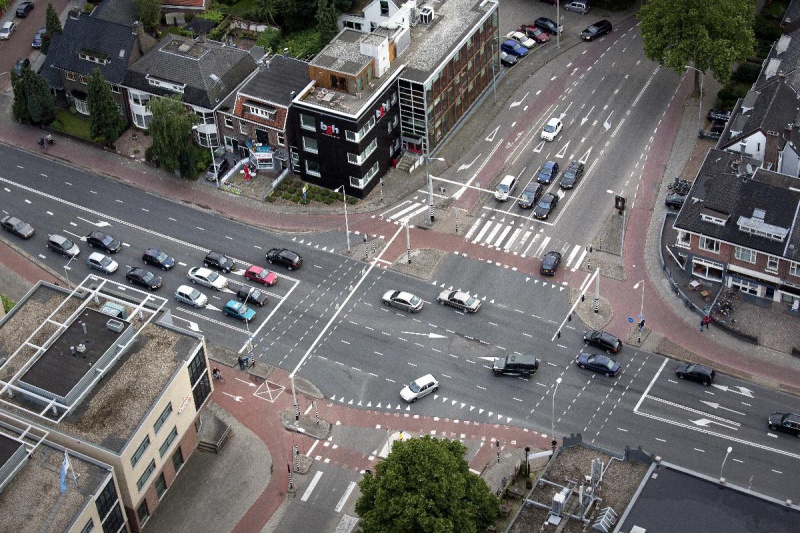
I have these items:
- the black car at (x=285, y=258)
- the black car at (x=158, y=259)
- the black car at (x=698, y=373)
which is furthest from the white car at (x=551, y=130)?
the black car at (x=158, y=259)

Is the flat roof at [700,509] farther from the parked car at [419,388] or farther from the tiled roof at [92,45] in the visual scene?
the tiled roof at [92,45]

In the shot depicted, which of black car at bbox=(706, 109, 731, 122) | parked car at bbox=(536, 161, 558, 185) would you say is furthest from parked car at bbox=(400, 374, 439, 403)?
black car at bbox=(706, 109, 731, 122)

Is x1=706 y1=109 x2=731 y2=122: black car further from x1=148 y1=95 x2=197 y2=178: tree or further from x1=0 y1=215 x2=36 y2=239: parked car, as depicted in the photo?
x1=0 y1=215 x2=36 y2=239: parked car

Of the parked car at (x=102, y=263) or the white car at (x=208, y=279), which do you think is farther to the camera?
the parked car at (x=102, y=263)

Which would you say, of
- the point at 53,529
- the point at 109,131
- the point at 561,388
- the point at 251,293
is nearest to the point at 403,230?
the point at 251,293

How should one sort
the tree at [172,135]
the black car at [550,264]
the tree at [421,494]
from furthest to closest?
1. the tree at [172,135]
2. the black car at [550,264]
3. the tree at [421,494]

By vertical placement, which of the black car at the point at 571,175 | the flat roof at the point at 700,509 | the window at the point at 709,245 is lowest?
the black car at the point at 571,175
